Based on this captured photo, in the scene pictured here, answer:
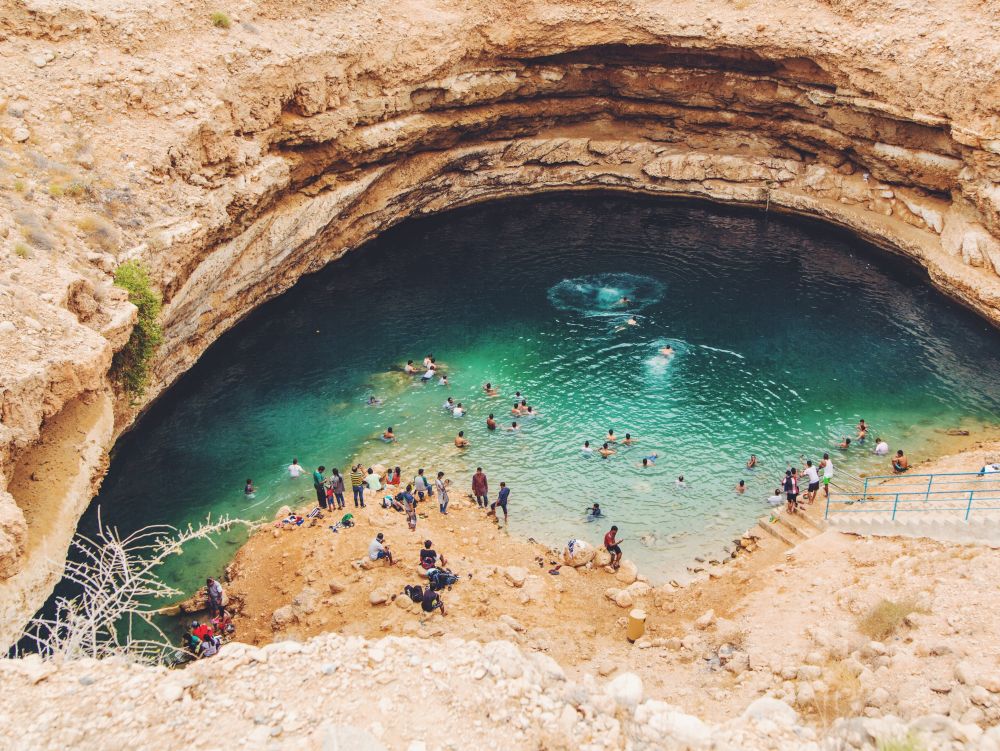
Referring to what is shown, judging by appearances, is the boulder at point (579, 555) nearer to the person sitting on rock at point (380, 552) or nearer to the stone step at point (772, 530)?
→ the person sitting on rock at point (380, 552)

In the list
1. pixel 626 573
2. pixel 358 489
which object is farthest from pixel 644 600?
pixel 358 489

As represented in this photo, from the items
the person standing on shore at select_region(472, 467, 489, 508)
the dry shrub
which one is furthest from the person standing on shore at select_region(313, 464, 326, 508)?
the dry shrub

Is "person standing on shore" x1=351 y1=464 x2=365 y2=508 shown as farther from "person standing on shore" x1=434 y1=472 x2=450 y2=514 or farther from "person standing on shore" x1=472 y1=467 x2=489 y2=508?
"person standing on shore" x1=472 y1=467 x2=489 y2=508

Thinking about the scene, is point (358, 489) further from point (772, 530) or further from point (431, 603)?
point (772, 530)

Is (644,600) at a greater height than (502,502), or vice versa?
(502,502)

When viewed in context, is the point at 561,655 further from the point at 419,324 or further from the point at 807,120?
the point at 807,120

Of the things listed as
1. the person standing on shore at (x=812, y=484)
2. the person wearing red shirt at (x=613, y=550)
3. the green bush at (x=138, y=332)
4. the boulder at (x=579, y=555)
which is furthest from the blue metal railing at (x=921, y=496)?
the green bush at (x=138, y=332)

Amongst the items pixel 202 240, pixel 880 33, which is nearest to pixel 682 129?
pixel 880 33
